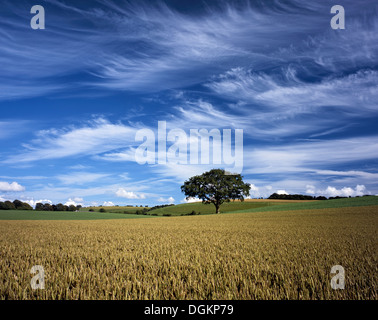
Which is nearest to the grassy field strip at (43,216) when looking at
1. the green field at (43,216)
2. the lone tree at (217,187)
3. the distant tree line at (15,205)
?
the green field at (43,216)

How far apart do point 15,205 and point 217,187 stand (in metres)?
50.7

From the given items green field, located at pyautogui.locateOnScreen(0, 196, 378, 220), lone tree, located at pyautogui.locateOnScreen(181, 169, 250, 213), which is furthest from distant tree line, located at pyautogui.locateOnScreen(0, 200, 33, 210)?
lone tree, located at pyautogui.locateOnScreen(181, 169, 250, 213)

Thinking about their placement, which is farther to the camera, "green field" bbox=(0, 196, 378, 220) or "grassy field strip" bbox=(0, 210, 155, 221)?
"green field" bbox=(0, 196, 378, 220)

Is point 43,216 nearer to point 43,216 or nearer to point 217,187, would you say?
point 43,216

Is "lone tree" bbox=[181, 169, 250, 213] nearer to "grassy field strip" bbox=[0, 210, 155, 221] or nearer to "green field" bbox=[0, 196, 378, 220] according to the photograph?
"green field" bbox=[0, 196, 378, 220]

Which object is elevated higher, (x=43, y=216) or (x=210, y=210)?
(x=43, y=216)

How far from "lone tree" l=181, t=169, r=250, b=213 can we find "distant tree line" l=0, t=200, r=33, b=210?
39672mm

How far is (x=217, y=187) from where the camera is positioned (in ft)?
211

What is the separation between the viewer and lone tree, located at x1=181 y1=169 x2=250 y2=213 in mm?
63969

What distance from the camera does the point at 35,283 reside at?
13.4 feet

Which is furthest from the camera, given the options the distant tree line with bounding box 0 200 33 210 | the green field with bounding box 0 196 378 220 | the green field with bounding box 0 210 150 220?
the distant tree line with bounding box 0 200 33 210

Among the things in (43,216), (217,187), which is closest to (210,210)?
(217,187)
